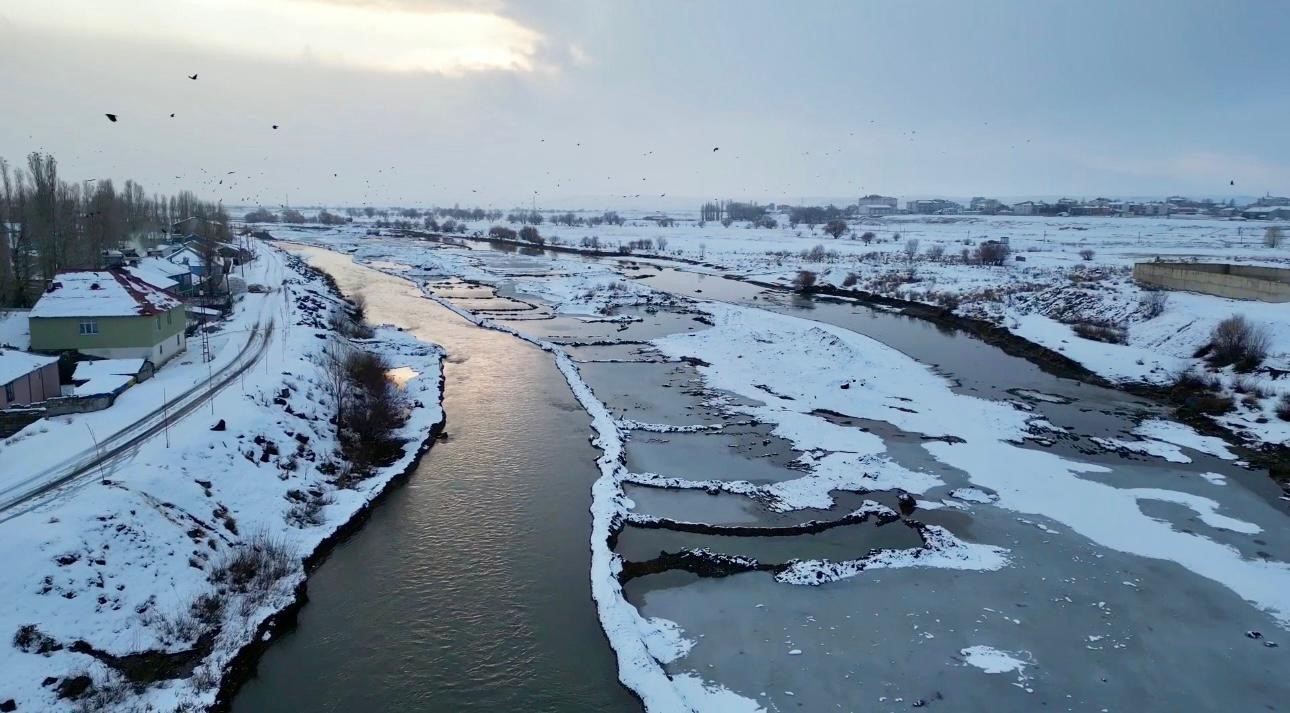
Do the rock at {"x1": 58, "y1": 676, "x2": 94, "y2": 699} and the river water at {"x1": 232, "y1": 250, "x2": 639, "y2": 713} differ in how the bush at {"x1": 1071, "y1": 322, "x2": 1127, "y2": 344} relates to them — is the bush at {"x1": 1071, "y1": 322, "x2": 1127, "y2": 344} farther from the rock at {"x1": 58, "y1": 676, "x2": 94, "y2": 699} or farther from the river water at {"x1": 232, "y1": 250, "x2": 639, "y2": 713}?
the rock at {"x1": 58, "y1": 676, "x2": 94, "y2": 699}

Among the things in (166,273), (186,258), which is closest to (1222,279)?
(166,273)

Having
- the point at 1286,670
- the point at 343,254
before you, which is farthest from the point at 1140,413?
the point at 343,254

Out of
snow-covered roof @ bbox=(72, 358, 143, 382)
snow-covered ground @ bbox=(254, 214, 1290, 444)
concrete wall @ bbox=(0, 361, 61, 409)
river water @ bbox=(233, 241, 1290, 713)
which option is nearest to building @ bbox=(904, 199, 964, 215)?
snow-covered ground @ bbox=(254, 214, 1290, 444)

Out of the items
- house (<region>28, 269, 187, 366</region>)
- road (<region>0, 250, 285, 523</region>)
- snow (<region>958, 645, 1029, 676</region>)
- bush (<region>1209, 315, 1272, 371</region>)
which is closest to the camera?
snow (<region>958, 645, 1029, 676</region>)

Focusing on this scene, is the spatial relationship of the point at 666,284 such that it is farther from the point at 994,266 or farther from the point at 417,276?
the point at 994,266

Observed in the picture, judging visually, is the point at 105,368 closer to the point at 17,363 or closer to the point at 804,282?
the point at 17,363

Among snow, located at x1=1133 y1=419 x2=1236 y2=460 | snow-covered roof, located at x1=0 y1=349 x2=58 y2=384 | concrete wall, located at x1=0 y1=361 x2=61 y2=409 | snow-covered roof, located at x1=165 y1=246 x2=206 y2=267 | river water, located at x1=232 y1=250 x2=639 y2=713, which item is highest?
snow-covered roof, located at x1=165 y1=246 x2=206 y2=267
